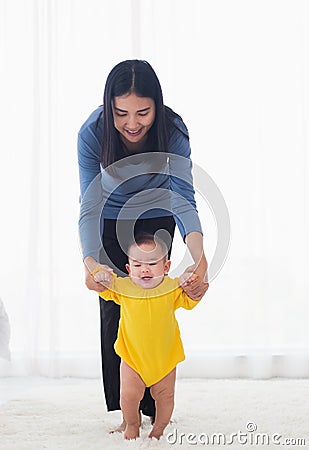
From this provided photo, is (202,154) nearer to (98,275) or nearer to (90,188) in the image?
(90,188)

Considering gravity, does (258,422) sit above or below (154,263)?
below

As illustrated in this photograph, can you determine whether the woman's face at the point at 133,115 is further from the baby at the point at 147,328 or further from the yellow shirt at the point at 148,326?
the yellow shirt at the point at 148,326

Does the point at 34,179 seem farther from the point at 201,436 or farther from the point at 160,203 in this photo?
the point at 201,436

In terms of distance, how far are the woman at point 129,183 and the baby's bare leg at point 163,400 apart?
0.15 m

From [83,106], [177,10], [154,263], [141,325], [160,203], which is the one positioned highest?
[177,10]

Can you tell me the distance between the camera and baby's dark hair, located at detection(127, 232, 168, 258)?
1.93 metres

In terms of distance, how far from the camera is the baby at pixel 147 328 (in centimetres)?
189

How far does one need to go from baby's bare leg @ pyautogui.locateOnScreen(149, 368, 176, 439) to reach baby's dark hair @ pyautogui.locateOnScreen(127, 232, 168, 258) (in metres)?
0.31

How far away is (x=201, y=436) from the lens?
2000mm

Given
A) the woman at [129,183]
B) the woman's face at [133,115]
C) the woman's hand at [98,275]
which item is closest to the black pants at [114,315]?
the woman at [129,183]

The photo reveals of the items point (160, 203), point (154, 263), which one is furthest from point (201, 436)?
point (160, 203)

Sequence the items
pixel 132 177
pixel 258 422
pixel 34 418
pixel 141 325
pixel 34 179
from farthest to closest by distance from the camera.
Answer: pixel 34 179
pixel 34 418
pixel 258 422
pixel 132 177
pixel 141 325

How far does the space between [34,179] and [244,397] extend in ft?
4.09

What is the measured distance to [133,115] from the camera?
1.89 m
